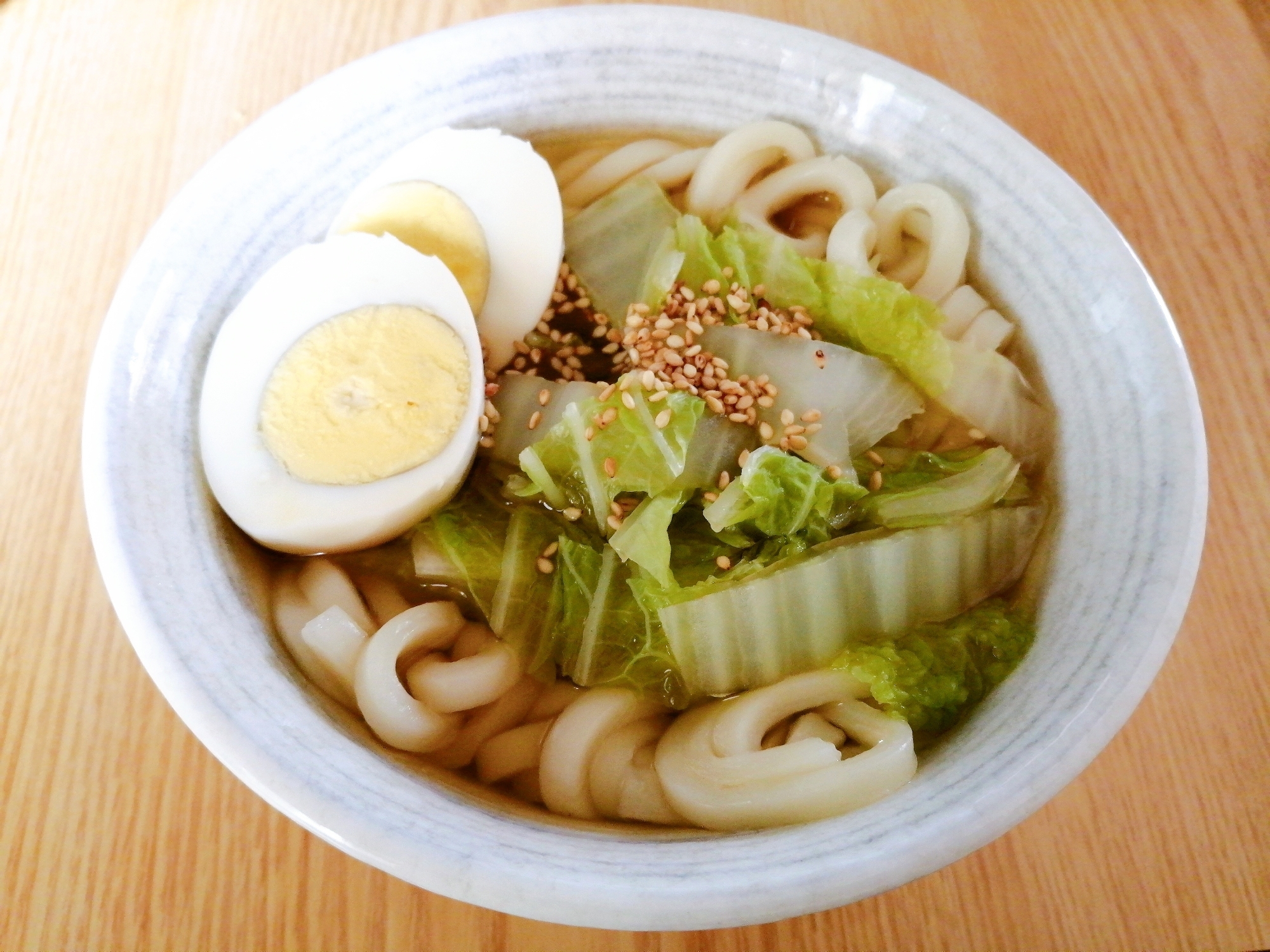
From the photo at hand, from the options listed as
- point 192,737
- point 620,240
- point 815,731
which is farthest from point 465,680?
point 620,240

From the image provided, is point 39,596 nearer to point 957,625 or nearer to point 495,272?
point 495,272

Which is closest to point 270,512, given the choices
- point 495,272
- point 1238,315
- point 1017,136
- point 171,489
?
point 171,489

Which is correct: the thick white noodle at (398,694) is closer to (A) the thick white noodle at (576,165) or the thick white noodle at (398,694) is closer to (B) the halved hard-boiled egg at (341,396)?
(B) the halved hard-boiled egg at (341,396)

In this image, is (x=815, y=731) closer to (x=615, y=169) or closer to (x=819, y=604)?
(x=819, y=604)

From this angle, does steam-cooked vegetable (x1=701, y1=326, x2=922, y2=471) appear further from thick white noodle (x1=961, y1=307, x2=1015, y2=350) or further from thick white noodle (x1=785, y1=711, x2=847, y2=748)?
thick white noodle (x1=785, y1=711, x2=847, y2=748)

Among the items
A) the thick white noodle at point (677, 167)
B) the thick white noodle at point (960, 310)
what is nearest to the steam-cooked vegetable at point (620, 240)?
the thick white noodle at point (677, 167)
